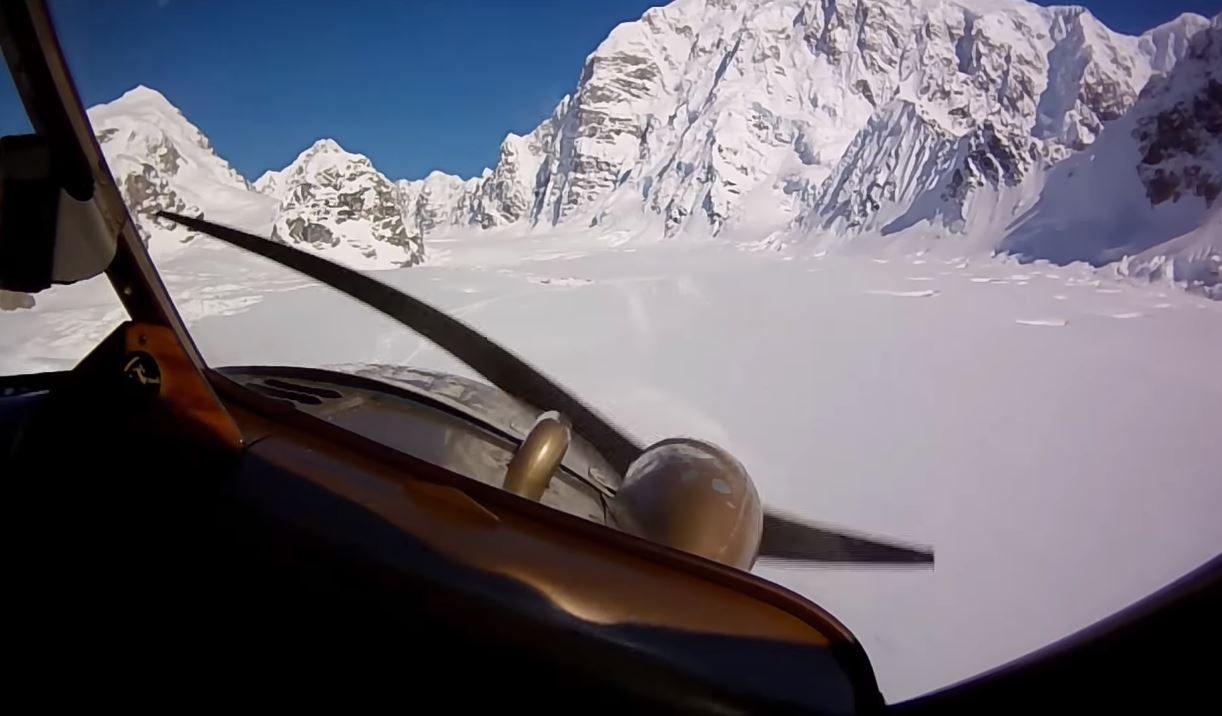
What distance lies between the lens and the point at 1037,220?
130 inches

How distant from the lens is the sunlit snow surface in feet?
3.98

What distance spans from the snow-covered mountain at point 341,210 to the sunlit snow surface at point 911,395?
177 mm

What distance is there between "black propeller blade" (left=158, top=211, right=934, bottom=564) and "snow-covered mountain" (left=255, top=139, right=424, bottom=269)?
0.44 ft

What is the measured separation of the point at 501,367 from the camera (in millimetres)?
1646

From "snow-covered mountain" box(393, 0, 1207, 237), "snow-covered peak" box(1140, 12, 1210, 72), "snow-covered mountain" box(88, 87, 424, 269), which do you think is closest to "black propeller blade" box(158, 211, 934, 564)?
"snow-covered mountain" box(88, 87, 424, 269)

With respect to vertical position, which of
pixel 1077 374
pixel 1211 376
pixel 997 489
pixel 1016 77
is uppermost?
pixel 1016 77

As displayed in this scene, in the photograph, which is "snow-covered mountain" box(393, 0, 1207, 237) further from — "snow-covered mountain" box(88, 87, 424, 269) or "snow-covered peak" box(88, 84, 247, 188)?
"snow-covered peak" box(88, 84, 247, 188)

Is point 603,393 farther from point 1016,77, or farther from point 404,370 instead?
point 1016,77

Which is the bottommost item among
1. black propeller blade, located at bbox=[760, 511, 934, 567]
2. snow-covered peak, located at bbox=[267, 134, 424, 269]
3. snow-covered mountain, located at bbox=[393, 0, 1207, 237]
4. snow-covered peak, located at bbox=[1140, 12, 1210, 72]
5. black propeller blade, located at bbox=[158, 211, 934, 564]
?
black propeller blade, located at bbox=[760, 511, 934, 567]

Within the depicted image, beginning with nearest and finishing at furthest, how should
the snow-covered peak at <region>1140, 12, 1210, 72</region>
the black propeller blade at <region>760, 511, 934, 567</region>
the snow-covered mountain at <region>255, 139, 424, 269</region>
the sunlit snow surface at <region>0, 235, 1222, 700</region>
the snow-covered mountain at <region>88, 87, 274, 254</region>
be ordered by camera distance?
the snow-covered peak at <region>1140, 12, 1210, 72</region> → the snow-covered mountain at <region>88, 87, 274, 254</region> → the sunlit snow surface at <region>0, 235, 1222, 700</region> → the black propeller blade at <region>760, 511, 934, 567</region> → the snow-covered mountain at <region>255, 139, 424, 269</region>

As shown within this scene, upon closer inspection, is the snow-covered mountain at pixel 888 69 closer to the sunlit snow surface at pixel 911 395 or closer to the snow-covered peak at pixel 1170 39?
the snow-covered peak at pixel 1170 39

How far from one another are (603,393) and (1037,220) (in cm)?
241

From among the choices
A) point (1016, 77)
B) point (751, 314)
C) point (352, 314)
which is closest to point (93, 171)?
point (352, 314)

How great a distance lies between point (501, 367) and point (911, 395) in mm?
2074
